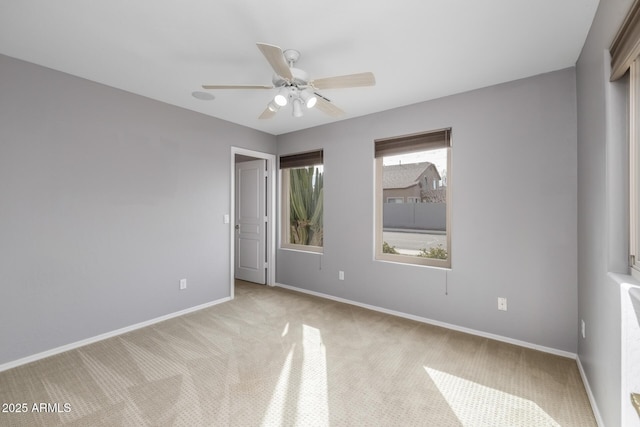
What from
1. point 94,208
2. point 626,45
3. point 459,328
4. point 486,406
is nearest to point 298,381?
point 486,406

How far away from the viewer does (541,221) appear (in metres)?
2.57

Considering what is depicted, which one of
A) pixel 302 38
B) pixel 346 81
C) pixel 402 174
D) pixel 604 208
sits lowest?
pixel 604 208

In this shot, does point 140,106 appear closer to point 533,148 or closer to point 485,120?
point 485,120

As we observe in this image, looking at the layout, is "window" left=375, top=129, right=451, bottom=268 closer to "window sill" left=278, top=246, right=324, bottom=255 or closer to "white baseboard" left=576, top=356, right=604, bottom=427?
"window sill" left=278, top=246, right=324, bottom=255

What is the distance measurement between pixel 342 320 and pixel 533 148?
2598 mm

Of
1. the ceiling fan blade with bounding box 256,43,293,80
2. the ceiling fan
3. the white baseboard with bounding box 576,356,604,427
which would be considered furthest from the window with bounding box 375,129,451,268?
the ceiling fan blade with bounding box 256,43,293,80

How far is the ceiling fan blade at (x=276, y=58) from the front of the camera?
1.61 meters

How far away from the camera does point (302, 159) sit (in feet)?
14.6

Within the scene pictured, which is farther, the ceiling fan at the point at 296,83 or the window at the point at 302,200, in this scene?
the window at the point at 302,200

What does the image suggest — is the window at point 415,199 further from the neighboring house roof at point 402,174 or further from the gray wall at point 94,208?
the gray wall at point 94,208

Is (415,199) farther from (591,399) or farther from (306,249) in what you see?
(591,399)

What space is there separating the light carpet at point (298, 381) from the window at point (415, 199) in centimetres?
91

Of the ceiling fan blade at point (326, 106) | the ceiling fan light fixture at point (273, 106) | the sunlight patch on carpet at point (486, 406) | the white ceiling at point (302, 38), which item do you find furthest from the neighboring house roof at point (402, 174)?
the sunlight patch on carpet at point (486, 406)

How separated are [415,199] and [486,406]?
2.16m
